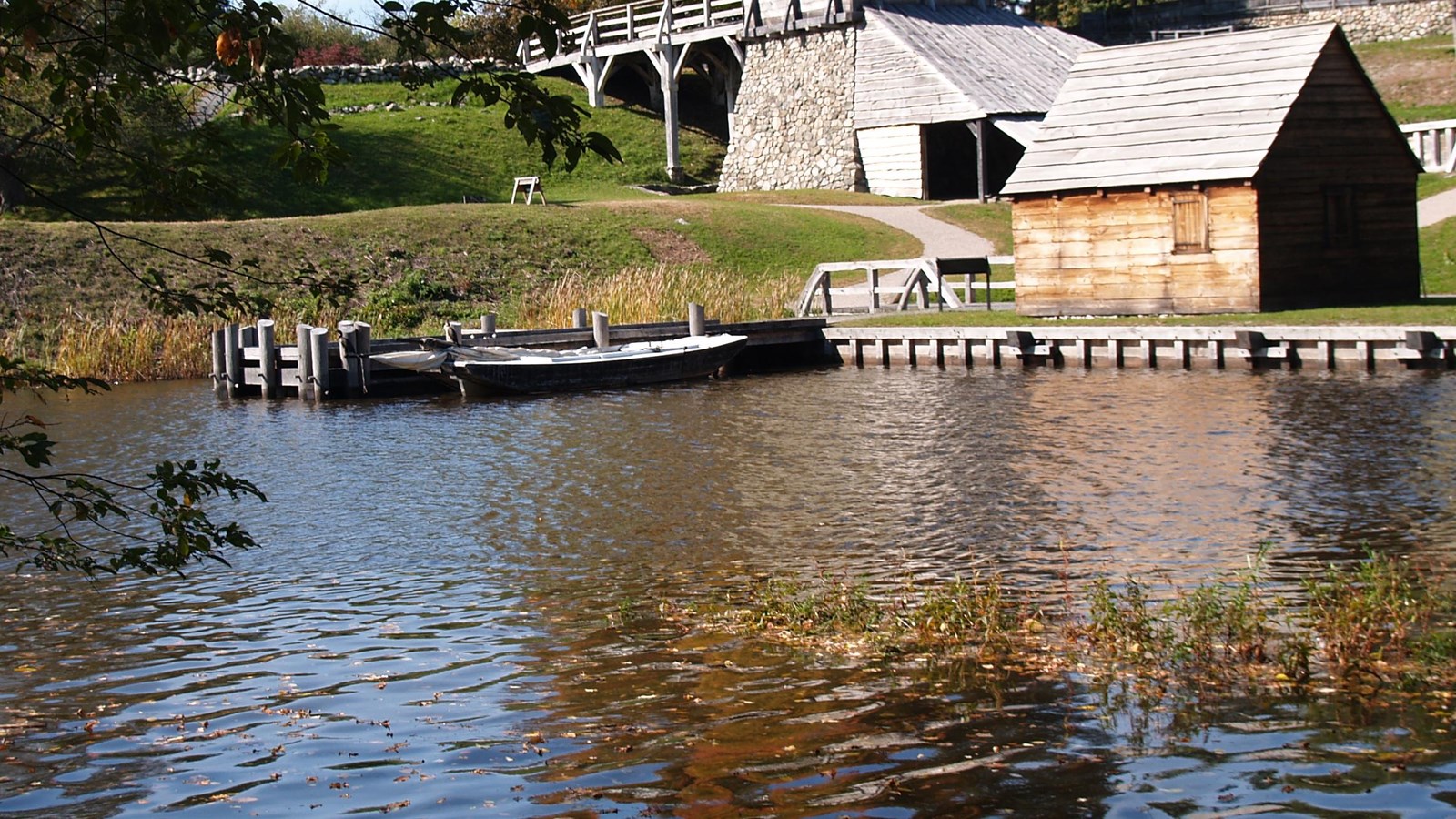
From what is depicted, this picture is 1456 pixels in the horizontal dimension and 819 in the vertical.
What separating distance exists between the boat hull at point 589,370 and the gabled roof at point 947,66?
2415cm

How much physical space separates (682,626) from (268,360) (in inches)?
837

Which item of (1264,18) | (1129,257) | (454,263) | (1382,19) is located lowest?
(1129,257)

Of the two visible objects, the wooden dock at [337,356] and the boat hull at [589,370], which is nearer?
the boat hull at [589,370]

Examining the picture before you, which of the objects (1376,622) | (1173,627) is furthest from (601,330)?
(1376,622)

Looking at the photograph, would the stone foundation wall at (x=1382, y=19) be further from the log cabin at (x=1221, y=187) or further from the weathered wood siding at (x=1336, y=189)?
the log cabin at (x=1221, y=187)

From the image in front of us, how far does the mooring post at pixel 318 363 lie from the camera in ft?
98.1

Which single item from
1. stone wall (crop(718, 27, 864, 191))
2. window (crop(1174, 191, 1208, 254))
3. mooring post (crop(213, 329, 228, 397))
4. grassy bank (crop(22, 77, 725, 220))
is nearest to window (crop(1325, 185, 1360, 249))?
window (crop(1174, 191, 1208, 254))

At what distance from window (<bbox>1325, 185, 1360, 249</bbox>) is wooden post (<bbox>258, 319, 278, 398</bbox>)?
21673 mm

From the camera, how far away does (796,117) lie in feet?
200

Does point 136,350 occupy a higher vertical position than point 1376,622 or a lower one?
higher

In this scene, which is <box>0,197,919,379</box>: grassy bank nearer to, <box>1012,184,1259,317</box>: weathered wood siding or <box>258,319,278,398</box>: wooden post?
<box>258,319,278,398</box>: wooden post

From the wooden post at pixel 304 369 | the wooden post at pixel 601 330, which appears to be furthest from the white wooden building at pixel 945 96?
the wooden post at pixel 304 369

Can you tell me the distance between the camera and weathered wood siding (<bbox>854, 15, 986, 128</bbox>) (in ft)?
178

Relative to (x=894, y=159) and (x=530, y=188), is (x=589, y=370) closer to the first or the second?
(x=530, y=188)
